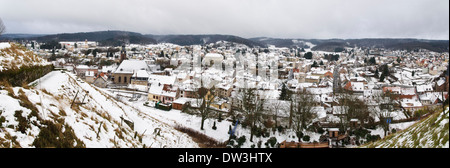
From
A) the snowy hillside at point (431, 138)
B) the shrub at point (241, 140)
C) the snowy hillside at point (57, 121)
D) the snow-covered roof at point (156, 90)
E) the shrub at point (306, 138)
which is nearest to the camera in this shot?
the snowy hillside at point (431, 138)

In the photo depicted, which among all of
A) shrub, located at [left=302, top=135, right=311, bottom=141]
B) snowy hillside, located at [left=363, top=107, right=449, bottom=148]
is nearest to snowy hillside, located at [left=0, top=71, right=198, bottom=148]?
snowy hillside, located at [left=363, top=107, right=449, bottom=148]

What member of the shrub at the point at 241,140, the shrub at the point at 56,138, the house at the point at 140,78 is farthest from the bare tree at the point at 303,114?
the house at the point at 140,78

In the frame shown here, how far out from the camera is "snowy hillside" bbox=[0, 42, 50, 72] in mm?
7019

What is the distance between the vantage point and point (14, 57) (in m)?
7.59

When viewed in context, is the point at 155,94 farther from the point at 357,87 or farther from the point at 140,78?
the point at 357,87

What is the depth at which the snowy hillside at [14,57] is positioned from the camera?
7019mm

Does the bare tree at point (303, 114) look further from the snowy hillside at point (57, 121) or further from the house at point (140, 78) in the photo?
the house at point (140, 78)

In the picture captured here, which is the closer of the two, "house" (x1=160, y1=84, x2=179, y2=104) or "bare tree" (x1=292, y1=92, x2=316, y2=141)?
"bare tree" (x1=292, y1=92, x2=316, y2=141)

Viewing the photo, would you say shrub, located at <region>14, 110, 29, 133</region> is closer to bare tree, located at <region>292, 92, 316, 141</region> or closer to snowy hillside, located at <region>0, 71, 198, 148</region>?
snowy hillside, located at <region>0, 71, 198, 148</region>
